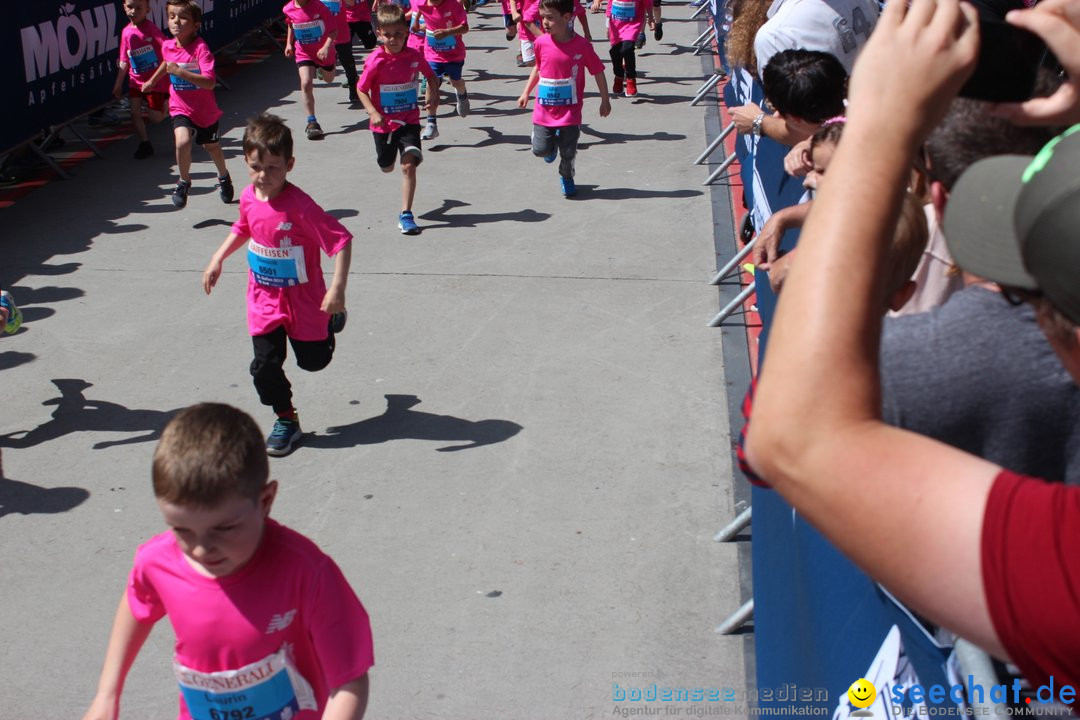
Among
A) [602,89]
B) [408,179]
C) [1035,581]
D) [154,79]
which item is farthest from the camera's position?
[154,79]

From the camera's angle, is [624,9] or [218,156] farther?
[624,9]

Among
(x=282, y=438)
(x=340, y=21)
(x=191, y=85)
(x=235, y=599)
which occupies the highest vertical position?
(x=235, y=599)

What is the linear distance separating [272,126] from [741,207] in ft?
17.7

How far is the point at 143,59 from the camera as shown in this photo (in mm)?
11469

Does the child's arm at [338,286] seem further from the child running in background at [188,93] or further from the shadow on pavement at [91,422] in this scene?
the child running in background at [188,93]

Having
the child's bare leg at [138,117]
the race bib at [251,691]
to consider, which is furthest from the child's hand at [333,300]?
the child's bare leg at [138,117]

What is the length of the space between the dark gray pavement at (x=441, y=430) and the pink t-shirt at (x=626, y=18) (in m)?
3.68

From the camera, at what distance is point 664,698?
13.5 ft

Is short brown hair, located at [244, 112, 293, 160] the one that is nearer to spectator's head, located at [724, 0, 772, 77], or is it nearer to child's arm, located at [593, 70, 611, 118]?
spectator's head, located at [724, 0, 772, 77]

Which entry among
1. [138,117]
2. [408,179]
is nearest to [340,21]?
[138,117]

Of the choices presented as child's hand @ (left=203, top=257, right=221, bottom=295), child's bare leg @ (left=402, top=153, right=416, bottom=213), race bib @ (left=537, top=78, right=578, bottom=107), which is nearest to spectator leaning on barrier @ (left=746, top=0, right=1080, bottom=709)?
child's hand @ (left=203, top=257, right=221, bottom=295)

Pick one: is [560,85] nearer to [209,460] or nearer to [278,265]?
[278,265]

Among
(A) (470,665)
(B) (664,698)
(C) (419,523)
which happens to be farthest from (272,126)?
(B) (664,698)

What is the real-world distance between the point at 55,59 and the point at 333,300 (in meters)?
7.35
